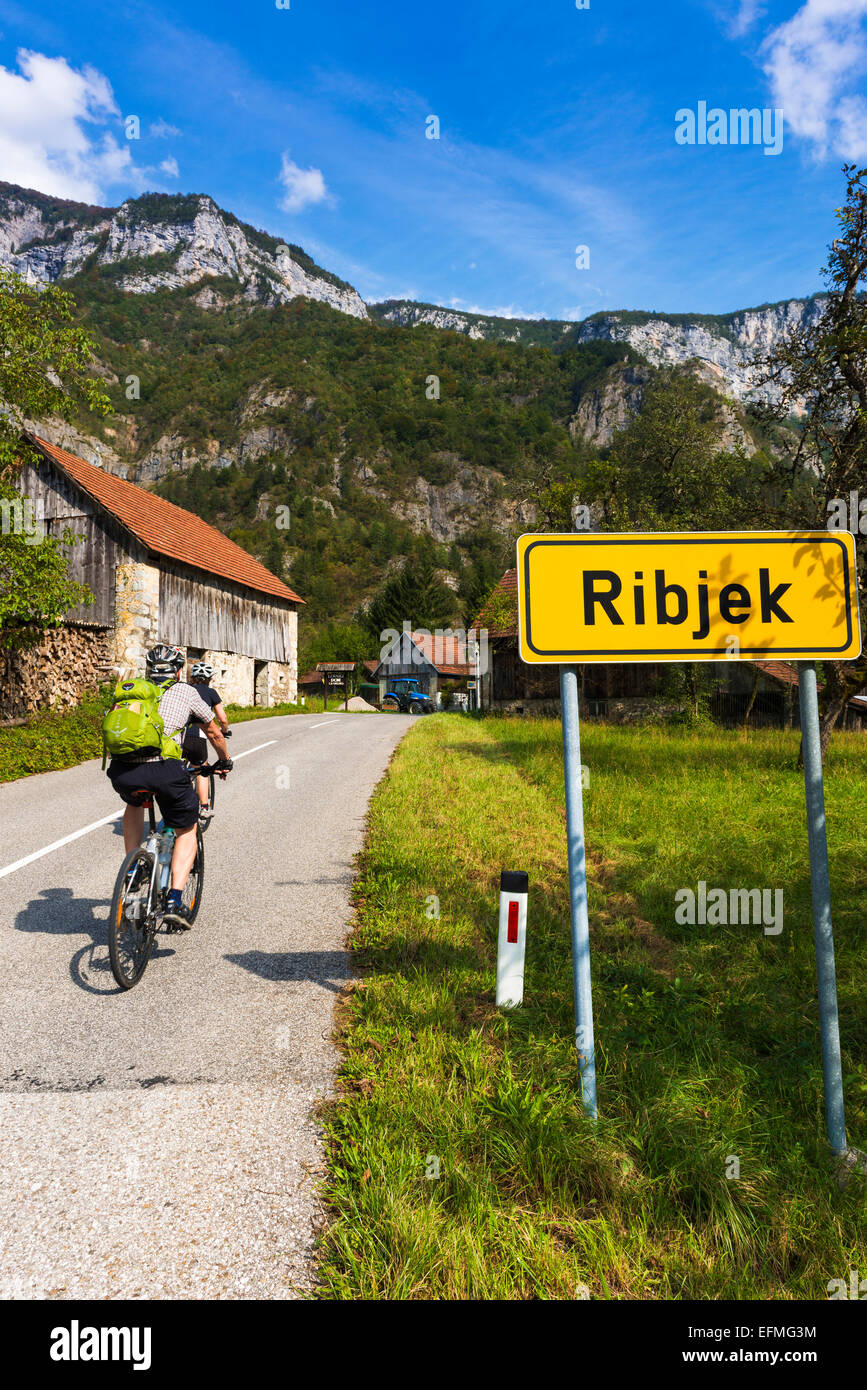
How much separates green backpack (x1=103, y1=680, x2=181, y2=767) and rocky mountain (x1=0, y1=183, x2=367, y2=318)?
7282 inches

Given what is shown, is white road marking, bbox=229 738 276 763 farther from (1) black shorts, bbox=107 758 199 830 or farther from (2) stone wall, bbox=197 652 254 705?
(2) stone wall, bbox=197 652 254 705

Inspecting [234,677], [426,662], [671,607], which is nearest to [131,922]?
[671,607]

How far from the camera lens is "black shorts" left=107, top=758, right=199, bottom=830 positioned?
4324 mm

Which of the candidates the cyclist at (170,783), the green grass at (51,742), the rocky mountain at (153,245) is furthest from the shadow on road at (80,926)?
the rocky mountain at (153,245)

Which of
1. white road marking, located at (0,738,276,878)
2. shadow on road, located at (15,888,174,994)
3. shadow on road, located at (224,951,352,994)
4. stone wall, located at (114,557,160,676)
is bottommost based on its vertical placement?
shadow on road, located at (224,951,352,994)

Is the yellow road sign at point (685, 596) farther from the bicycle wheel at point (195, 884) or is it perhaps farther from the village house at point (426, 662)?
the village house at point (426, 662)

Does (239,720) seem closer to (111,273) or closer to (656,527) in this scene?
(656,527)

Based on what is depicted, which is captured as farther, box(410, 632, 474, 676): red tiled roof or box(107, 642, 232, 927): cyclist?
box(410, 632, 474, 676): red tiled roof

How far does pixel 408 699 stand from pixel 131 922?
4053cm

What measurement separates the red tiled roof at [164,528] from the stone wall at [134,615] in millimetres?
974

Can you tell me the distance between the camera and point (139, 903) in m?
4.14

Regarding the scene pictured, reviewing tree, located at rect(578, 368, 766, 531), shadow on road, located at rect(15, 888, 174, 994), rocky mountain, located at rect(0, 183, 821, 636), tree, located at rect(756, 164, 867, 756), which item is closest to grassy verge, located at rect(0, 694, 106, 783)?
shadow on road, located at rect(15, 888, 174, 994)

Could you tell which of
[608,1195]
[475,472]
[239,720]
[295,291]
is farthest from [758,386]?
[295,291]
